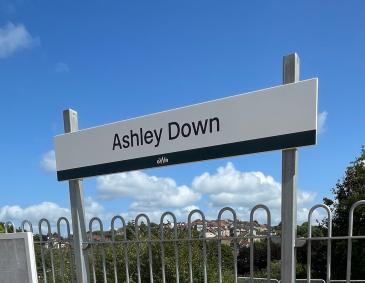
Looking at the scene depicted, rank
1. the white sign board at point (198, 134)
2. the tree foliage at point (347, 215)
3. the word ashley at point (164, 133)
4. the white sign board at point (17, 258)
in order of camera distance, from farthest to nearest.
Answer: the tree foliage at point (347, 215) → the white sign board at point (17, 258) → the word ashley at point (164, 133) → the white sign board at point (198, 134)

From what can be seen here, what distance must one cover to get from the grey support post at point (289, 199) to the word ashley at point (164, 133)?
729 mm

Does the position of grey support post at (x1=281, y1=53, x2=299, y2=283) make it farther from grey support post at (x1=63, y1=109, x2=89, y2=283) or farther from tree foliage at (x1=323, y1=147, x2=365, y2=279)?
tree foliage at (x1=323, y1=147, x2=365, y2=279)

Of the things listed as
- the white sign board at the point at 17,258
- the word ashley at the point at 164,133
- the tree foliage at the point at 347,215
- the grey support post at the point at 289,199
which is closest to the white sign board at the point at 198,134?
the word ashley at the point at 164,133

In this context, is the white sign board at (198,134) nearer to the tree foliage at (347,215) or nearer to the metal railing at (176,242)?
the metal railing at (176,242)

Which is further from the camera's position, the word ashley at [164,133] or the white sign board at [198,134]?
the word ashley at [164,133]

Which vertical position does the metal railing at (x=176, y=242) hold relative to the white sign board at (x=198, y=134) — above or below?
below

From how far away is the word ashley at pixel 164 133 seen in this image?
13.2 ft

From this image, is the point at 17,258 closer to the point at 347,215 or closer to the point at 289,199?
the point at 289,199

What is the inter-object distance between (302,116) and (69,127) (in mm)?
2925

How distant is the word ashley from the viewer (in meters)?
4.02

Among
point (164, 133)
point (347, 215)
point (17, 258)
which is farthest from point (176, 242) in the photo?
point (347, 215)

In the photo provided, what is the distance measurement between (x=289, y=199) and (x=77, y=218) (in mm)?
2701

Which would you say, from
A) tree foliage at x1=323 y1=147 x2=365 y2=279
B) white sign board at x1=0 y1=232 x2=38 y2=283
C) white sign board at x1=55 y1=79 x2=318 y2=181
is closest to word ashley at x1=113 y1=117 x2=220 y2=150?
white sign board at x1=55 y1=79 x2=318 y2=181

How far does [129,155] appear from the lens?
4559mm
